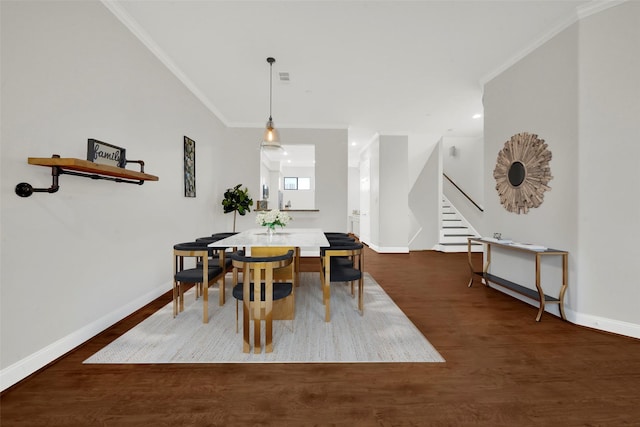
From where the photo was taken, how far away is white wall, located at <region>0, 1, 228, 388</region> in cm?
166

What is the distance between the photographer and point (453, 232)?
6984 mm

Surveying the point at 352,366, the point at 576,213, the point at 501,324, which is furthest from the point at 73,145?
the point at 576,213

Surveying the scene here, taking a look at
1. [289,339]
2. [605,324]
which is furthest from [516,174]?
[289,339]

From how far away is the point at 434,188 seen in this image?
6887mm

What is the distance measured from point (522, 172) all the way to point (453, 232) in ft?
13.6

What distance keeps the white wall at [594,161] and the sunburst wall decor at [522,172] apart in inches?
3.4

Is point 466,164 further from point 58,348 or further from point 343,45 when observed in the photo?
point 58,348

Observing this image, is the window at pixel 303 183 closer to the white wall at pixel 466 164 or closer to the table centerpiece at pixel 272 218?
the white wall at pixel 466 164

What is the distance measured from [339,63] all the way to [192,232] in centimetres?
332

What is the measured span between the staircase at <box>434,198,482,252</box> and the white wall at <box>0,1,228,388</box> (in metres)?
6.32

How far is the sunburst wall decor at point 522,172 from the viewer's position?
2.90m

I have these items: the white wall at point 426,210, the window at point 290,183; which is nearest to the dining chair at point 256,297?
the white wall at point 426,210

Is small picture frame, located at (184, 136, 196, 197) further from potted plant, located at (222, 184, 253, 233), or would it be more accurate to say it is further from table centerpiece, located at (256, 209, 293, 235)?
table centerpiece, located at (256, 209, 293, 235)

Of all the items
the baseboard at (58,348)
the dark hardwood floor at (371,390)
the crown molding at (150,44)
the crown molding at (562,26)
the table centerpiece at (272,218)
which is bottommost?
the dark hardwood floor at (371,390)
